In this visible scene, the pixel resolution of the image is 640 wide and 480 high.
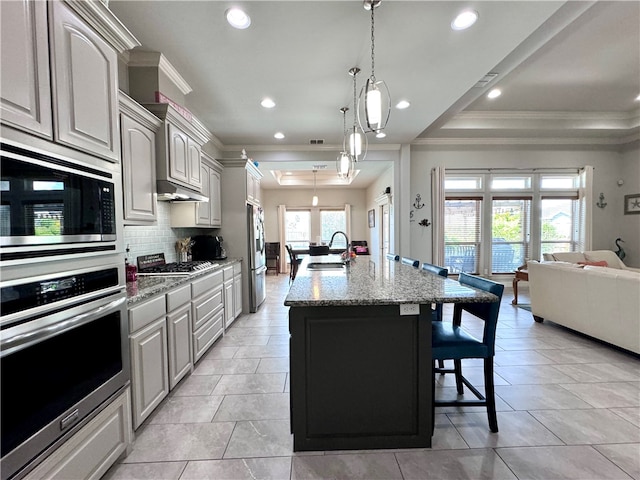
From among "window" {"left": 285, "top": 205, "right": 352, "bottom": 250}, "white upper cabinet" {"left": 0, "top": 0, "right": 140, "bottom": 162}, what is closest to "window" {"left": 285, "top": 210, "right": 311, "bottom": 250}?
"window" {"left": 285, "top": 205, "right": 352, "bottom": 250}

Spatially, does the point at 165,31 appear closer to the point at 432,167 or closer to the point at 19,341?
the point at 19,341

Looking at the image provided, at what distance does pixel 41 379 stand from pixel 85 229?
609mm

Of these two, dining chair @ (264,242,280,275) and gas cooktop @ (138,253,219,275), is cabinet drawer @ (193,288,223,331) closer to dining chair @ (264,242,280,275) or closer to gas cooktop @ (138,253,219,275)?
gas cooktop @ (138,253,219,275)

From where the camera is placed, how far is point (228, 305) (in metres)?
3.61

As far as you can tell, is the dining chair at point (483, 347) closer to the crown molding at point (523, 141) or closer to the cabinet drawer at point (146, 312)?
the cabinet drawer at point (146, 312)

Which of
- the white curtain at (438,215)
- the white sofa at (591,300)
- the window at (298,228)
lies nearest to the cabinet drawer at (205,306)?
the white curtain at (438,215)

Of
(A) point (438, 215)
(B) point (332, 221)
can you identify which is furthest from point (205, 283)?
(B) point (332, 221)

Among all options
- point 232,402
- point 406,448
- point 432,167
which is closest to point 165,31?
point 232,402

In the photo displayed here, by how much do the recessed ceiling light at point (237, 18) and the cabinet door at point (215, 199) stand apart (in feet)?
6.70

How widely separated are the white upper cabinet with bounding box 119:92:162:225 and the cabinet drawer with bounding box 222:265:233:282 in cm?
130

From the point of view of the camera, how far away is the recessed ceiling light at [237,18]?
196 cm

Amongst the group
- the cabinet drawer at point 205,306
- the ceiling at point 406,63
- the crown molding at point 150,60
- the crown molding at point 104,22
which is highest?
the ceiling at point 406,63

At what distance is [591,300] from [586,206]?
348 centimetres

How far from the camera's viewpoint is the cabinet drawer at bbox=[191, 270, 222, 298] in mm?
2580
